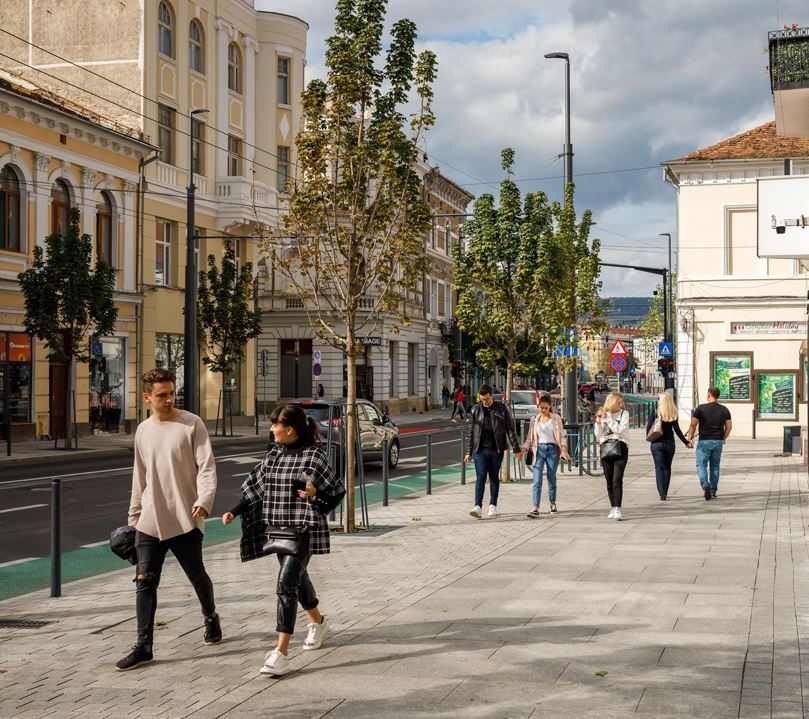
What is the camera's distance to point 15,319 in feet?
96.8

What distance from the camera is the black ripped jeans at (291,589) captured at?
21.0 feet

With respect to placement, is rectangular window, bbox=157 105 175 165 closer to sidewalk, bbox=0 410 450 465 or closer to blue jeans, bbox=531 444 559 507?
sidewalk, bbox=0 410 450 465

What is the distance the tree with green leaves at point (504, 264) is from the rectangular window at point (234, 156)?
24163mm

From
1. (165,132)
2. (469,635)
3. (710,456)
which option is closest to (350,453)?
(469,635)

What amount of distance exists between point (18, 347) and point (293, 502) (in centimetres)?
2505

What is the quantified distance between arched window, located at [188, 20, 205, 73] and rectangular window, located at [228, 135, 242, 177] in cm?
309

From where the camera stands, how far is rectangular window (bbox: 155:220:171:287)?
3731cm

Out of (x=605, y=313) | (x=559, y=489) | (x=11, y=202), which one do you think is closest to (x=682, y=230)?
(x=605, y=313)

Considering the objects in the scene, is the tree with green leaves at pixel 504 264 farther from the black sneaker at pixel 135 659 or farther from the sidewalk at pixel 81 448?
the black sneaker at pixel 135 659

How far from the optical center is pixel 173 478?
6664mm

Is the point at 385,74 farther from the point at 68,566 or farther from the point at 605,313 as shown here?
the point at 605,313

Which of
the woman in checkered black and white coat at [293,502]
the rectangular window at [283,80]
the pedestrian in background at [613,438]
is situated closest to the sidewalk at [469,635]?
the woman in checkered black and white coat at [293,502]

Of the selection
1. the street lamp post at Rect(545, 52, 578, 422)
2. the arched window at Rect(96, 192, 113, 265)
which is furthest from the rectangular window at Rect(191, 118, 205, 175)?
the street lamp post at Rect(545, 52, 578, 422)

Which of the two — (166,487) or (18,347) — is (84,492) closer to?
(166,487)
